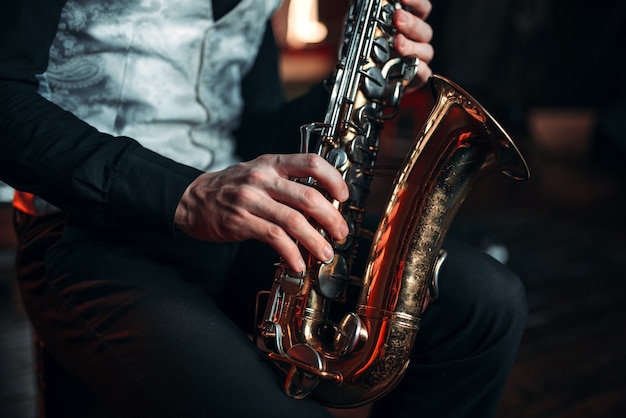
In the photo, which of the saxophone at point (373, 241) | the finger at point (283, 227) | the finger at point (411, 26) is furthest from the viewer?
the finger at point (411, 26)

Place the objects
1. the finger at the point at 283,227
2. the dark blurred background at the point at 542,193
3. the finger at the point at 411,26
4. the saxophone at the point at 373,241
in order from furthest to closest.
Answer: the dark blurred background at the point at 542,193 < the finger at the point at 411,26 < the saxophone at the point at 373,241 < the finger at the point at 283,227

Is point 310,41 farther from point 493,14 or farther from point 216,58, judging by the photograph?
point 216,58

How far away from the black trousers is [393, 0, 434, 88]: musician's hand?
0.33 metres

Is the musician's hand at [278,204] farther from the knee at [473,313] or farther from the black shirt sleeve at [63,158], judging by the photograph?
the knee at [473,313]

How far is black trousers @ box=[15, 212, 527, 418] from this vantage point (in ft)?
2.57

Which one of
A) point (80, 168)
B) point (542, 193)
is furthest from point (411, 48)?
point (542, 193)

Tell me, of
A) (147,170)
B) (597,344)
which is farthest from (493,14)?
(147,170)

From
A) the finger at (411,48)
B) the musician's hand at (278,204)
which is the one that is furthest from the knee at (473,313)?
the finger at (411,48)

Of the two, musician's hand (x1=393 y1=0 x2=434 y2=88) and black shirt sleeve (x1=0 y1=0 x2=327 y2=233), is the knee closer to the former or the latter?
musician's hand (x1=393 y1=0 x2=434 y2=88)

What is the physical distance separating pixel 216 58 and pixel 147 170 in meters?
0.37

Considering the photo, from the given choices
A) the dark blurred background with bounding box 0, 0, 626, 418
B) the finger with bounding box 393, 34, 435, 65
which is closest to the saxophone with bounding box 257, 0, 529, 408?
the finger with bounding box 393, 34, 435, 65

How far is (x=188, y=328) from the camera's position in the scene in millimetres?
809

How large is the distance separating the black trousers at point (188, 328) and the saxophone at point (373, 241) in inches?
3.0

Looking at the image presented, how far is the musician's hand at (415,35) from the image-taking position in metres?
1.06
